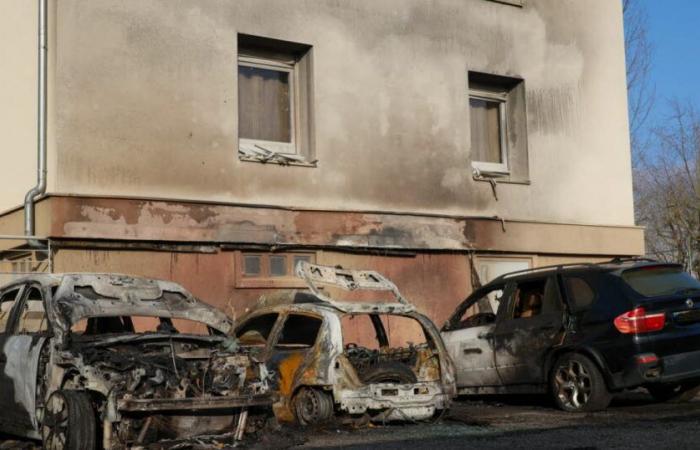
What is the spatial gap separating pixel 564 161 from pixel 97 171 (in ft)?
28.1

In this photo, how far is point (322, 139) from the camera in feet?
44.8

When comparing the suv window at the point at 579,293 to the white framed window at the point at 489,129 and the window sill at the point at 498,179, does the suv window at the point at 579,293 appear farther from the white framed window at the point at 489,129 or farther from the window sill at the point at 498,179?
the white framed window at the point at 489,129

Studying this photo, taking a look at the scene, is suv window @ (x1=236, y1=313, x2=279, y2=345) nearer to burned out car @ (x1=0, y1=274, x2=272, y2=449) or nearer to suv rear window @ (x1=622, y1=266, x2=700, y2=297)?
burned out car @ (x1=0, y1=274, x2=272, y2=449)

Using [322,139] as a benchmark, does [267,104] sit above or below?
above

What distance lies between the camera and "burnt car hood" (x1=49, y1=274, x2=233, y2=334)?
8328 millimetres

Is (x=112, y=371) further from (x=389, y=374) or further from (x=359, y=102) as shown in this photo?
(x=359, y=102)

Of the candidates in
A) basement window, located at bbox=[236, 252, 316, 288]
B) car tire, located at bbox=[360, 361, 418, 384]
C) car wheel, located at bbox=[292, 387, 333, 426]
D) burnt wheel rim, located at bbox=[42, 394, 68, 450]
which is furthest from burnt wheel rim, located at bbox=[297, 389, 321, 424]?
basement window, located at bbox=[236, 252, 316, 288]

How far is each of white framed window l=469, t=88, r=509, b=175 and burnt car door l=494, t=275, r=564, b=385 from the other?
4.63 metres

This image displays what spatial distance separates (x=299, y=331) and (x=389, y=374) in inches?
44.4

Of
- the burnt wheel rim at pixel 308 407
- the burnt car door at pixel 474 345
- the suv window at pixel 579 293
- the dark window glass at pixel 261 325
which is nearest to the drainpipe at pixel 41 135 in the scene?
the dark window glass at pixel 261 325

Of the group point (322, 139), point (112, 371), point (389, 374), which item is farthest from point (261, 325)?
point (322, 139)

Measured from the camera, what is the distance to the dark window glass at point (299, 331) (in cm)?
977

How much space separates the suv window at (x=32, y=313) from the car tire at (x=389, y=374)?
10.5 ft

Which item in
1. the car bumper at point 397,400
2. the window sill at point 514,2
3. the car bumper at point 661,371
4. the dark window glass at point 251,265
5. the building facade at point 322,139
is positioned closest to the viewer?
the car bumper at point 397,400
